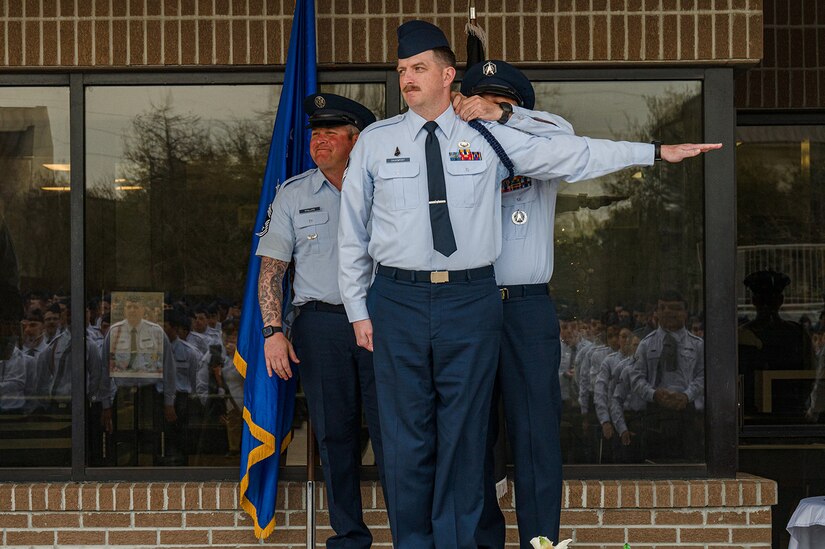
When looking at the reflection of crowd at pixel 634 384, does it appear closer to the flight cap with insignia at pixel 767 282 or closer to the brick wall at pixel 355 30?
the brick wall at pixel 355 30

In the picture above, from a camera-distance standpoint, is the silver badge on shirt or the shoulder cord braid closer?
the shoulder cord braid

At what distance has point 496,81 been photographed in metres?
3.79

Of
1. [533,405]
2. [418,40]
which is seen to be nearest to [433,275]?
[533,405]

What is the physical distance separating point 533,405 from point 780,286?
407cm

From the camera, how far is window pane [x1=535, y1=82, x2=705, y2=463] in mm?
4695

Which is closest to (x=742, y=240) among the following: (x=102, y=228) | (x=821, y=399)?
(x=821, y=399)

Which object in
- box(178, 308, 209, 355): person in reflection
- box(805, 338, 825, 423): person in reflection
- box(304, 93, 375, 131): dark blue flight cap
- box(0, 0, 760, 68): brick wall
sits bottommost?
box(805, 338, 825, 423): person in reflection

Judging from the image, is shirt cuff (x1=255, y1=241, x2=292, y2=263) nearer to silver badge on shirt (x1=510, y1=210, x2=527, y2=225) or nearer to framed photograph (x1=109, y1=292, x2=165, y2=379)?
framed photograph (x1=109, y1=292, x2=165, y2=379)

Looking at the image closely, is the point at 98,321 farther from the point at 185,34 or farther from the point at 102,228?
the point at 185,34

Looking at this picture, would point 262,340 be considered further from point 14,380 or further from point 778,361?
point 778,361

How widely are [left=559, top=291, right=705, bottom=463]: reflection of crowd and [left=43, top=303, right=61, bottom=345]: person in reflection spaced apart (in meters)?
2.24

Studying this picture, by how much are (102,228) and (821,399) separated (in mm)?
4787

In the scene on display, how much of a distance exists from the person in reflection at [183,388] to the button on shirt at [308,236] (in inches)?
29.7

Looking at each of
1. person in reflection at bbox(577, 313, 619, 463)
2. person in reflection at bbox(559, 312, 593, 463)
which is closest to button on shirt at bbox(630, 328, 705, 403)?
person in reflection at bbox(577, 313, 619, 463)
